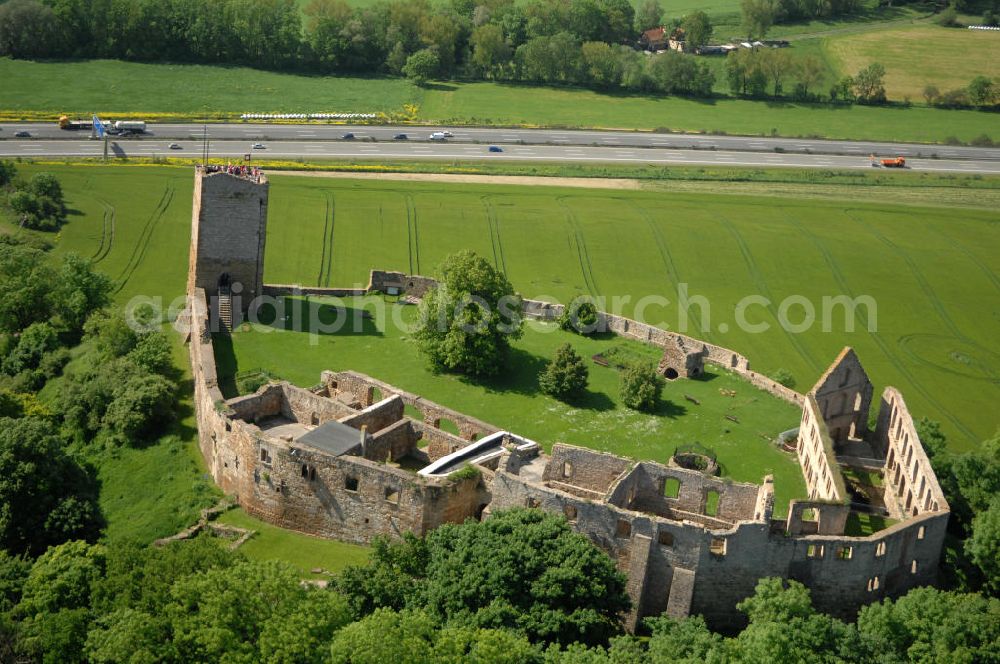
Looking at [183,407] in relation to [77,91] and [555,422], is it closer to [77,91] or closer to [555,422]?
[555,422]

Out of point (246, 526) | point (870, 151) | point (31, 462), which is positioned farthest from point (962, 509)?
point (870, 151)

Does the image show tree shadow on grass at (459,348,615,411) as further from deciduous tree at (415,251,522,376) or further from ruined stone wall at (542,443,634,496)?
ruined stone wall at (542,443,634,496)

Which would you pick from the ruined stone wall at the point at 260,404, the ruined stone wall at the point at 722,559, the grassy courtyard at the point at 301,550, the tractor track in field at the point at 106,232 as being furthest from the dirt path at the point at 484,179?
the ruined stone wall at the point at 722,559

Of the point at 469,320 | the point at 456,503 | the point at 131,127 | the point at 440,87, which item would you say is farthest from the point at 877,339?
the point at 440,87

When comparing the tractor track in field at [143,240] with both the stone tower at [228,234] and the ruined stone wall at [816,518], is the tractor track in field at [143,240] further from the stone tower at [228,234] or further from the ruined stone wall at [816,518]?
the ruined stone wall at [816,518]

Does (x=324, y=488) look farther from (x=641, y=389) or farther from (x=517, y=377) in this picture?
(x=641, y=389)

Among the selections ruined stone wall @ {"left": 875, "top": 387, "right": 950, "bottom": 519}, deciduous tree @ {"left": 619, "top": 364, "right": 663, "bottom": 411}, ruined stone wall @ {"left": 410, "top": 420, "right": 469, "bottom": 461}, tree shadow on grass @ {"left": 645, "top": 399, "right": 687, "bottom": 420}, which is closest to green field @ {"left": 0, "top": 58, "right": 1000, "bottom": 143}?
deciduous tree @ {"left": 619, "top": 364, "right": 663, "bottom": 411}
